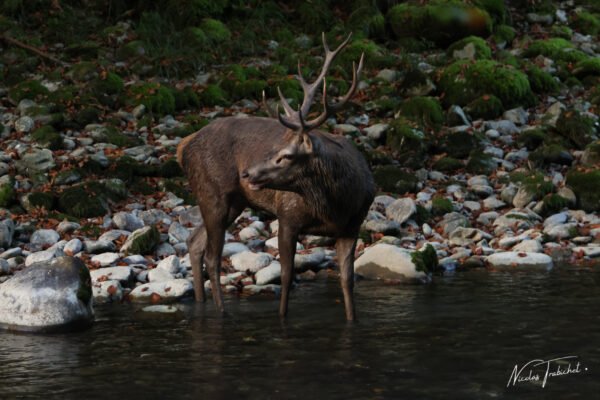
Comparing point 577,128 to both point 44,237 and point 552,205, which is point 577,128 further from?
point 44,237

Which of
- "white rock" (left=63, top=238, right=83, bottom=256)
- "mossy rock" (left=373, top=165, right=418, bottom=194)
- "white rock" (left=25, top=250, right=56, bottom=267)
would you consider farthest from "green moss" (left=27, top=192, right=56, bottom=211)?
"mossy rock" (left=373, top=165, right=418, bottom=194)

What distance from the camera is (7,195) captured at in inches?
523

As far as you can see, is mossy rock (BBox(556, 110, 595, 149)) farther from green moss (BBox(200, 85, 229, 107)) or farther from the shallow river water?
the shallow river water

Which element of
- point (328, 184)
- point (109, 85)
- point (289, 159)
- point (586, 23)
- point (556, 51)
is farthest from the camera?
point (586, 23)

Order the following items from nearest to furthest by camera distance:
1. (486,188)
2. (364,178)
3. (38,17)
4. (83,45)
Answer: (364,178)
(486,188)
(83,45)
(38,17)

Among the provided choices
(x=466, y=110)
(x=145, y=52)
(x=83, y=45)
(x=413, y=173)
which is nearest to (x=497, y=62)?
(x=466, y=110)

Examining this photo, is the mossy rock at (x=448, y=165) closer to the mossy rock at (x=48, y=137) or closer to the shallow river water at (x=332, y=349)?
the shallow river water at (x=332, y=349)

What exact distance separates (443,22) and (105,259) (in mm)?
13381

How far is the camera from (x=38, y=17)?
22.0 meters

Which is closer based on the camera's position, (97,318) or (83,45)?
(97,318)

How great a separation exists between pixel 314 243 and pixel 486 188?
12.3 feet

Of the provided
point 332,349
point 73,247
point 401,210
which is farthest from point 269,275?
point 401,210

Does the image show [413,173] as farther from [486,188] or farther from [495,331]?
[495,331]

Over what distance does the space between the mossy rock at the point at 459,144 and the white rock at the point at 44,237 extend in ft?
24.4
